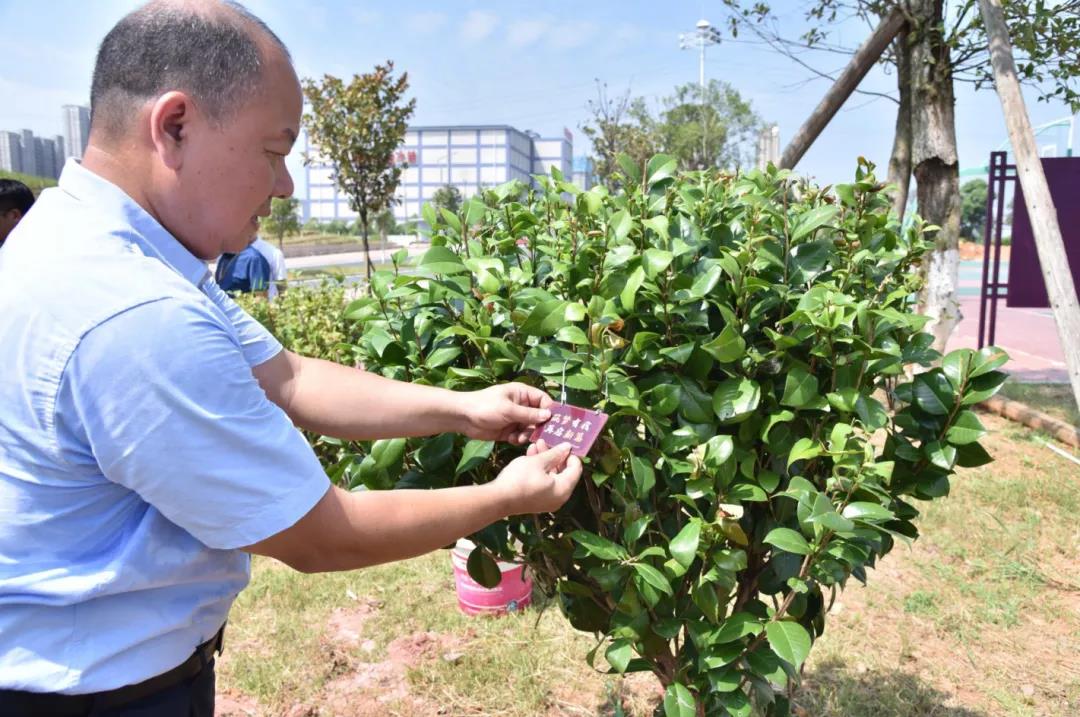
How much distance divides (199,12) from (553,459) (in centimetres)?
88

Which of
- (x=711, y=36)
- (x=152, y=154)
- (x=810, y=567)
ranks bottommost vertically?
(x=810, y=567)

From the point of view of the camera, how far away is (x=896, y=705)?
2707mm

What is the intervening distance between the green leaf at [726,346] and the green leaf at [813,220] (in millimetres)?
282

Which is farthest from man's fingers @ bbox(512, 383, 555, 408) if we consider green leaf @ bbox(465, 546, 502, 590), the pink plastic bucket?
the pink plastic bucket

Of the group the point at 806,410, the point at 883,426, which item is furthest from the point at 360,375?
the point at 883,426

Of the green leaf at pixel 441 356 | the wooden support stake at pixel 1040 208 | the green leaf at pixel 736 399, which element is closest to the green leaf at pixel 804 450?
the green leaf at pixel 736 399

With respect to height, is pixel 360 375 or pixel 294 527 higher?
pixel 360 375

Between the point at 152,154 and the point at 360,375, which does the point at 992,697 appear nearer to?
the point at 360,375

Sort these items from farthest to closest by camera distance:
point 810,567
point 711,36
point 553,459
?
point 711,36 → point 810,567 → point 553,459

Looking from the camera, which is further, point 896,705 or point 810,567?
point 896,705

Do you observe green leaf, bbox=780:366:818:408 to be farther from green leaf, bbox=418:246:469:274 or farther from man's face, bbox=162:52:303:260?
man's face, bbox=162:52:303:260

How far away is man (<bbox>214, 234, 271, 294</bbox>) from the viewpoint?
17.6 ft

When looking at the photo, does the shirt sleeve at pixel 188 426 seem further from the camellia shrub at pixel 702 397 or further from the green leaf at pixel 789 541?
the green leaf at pixel 789 541

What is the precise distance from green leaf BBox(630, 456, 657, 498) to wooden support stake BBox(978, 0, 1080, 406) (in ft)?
9.49
